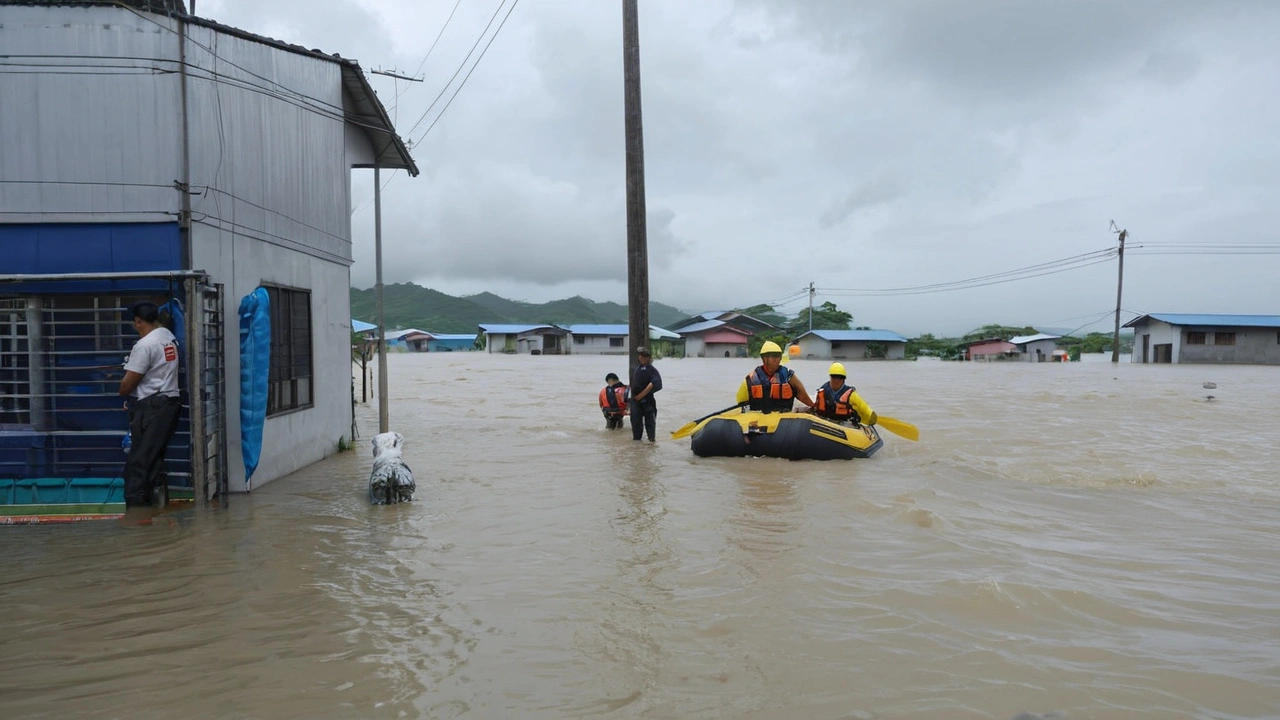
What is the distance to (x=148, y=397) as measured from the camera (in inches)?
275

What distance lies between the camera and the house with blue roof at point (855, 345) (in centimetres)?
6750

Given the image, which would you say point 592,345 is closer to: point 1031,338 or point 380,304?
point 1031,338

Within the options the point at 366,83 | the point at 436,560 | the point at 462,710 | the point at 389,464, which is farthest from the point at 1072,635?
the point at 366,83

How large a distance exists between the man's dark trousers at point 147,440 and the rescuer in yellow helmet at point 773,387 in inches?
276

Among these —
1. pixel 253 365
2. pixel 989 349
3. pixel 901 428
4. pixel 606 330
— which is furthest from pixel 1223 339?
pixel 253 365

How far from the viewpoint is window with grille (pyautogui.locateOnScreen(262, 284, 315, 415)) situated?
8906mm

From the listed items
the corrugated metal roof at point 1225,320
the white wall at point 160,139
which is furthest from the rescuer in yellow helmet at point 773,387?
the corrugated metal roof at point 1225,320

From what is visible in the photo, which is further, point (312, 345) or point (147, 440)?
point (312, 345)

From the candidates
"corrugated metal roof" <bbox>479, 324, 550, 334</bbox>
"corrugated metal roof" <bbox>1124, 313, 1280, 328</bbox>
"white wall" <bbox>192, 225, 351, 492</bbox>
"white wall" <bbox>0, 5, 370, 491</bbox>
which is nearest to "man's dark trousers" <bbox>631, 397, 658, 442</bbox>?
"white wall" <bbox>192, 225, 351, 492</bbox>

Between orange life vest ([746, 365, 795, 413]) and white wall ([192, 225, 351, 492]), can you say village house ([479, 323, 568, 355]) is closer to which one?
white wall ([192, 225, 351, 492])

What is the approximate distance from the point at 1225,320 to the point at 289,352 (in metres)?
58.0

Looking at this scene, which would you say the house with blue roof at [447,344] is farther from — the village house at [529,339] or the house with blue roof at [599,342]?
the house with blue roof at [599,342]

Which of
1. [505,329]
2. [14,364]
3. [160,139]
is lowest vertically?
[14,364]

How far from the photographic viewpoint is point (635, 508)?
8.20 m
